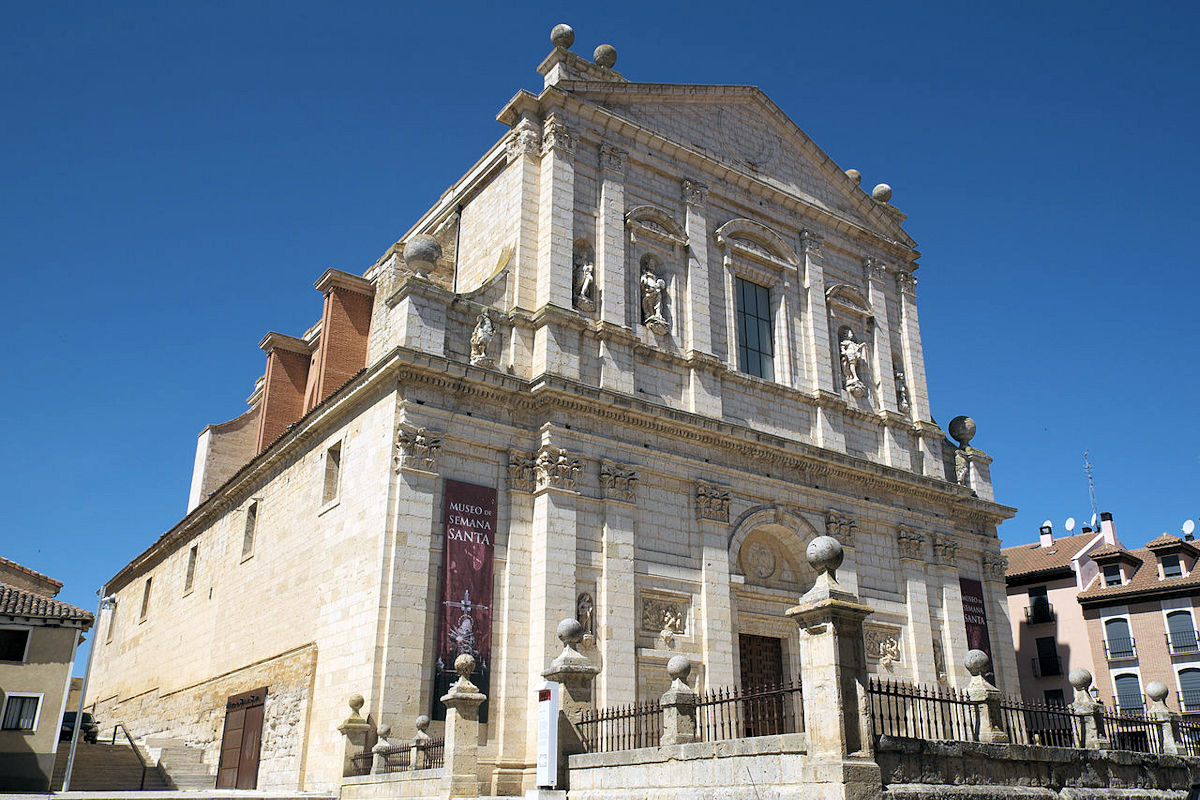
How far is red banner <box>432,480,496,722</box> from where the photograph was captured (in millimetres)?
17109

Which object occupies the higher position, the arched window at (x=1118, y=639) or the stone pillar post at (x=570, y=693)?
the arched window at (x=1118, y=639)

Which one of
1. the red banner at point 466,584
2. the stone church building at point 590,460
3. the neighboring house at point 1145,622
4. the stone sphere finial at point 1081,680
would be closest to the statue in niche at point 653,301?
the stone church building at point 590,460

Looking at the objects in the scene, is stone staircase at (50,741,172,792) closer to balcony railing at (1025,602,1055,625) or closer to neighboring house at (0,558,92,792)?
neighboring house at (0,558,92,792)

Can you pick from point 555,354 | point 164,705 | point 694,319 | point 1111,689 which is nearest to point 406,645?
point 555,354

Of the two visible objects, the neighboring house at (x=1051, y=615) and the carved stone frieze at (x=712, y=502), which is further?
the neighboring house at (x=1051, y=615)

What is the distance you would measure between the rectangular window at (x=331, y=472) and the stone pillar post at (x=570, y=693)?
723cm

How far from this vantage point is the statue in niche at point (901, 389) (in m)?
26.9

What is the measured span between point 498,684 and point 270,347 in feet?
54.5

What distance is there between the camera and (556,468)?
1900 centimetres

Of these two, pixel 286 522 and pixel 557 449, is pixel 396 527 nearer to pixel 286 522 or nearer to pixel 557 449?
pixel 557 449

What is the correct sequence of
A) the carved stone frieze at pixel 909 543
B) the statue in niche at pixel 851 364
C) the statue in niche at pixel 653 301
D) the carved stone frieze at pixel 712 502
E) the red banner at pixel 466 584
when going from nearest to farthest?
the red banner at pixel 466 584 → the carved stone frieze at pixel 712 502 → the statue in niche at pixel 653 301 → the carved stone frieze at pixel 909 543 → the statue in niche at pixel 851 364

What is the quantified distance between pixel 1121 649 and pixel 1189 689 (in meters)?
2.58

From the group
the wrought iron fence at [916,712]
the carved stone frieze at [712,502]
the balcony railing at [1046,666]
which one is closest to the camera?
the wrought iron fence at [916,712]

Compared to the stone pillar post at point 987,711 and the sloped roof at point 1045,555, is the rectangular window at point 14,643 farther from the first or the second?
the sloped roof at point 1045,555
